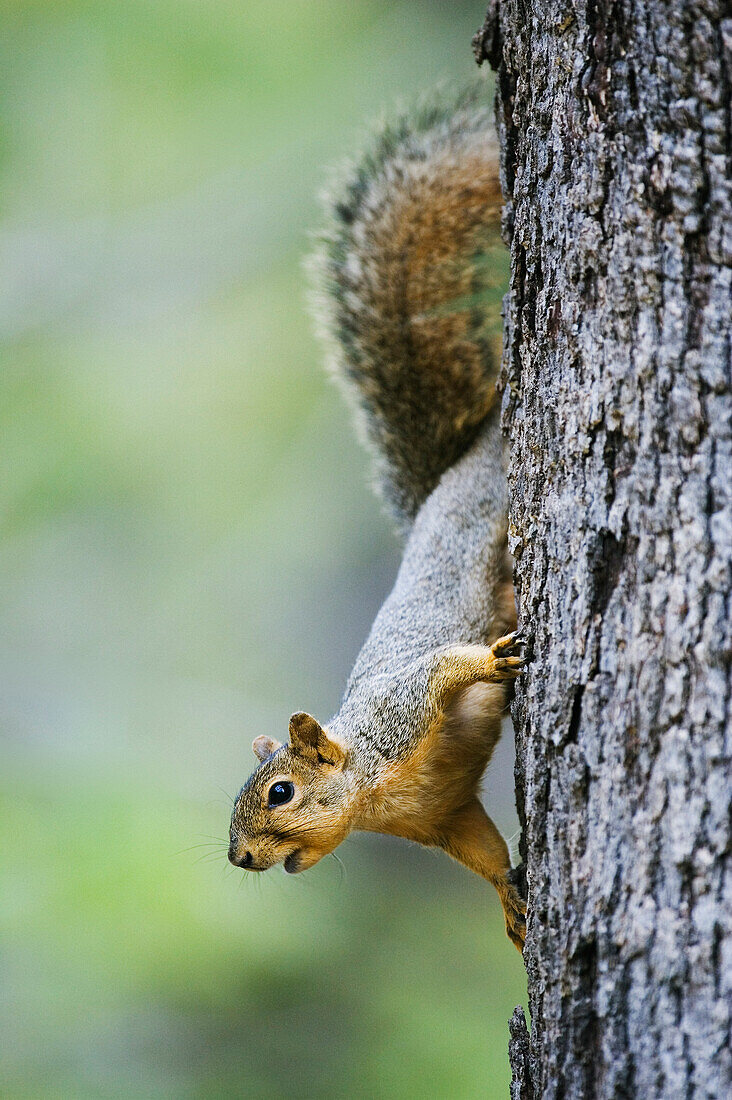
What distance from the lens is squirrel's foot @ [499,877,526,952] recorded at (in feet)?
7.02

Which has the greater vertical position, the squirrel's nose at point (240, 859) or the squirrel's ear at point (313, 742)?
the squirrel's ear at point (313, 742)

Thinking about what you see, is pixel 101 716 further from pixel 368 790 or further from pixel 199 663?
pixel 368 790

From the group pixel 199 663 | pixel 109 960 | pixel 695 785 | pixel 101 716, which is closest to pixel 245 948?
pixel 109 960

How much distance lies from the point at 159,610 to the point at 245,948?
1906 millimetres

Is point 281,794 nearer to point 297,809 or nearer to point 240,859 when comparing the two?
point 297,809

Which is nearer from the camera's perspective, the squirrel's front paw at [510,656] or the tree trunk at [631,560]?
the tree trunk at [631,560]

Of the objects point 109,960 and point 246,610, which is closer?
point 109,960

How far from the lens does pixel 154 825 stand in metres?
3.30

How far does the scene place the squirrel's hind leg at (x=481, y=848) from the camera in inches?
87.0

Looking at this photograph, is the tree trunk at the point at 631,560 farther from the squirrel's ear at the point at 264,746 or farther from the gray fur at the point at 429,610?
the squirrel's ear at the point at 264,746

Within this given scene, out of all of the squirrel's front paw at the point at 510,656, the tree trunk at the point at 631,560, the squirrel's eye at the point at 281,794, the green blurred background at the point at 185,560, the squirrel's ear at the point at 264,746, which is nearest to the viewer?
the tree trunk at the point at 631,560

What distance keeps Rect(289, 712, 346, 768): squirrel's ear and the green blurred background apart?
68 centimetres

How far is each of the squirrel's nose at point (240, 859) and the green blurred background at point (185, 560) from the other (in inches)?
25.2

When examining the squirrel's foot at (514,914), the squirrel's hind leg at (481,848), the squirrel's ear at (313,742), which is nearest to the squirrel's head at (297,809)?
the squirrel's ear at (313,742)
